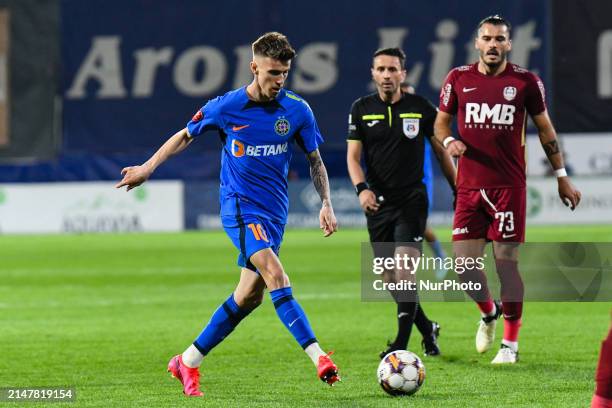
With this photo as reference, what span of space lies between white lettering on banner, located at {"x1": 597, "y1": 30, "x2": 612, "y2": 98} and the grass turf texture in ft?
31.6

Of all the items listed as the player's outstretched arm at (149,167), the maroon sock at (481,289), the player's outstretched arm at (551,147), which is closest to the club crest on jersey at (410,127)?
the player's outstretched arm at (551,147)

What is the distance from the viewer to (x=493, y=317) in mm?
7820

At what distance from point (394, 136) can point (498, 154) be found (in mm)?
804

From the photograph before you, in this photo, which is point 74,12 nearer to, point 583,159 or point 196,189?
point 196,189

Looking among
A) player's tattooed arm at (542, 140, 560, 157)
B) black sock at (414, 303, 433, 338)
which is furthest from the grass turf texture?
player's tattooed arm at (542, 140, 560, 157)

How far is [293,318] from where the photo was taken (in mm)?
6043

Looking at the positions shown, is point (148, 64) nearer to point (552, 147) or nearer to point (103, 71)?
point (103, 71)

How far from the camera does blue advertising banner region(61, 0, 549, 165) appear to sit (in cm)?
2469

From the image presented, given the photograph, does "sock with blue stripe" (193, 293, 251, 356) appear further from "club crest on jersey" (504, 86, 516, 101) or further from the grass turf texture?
"club crest on jersey" (504, 86, 516, 101)

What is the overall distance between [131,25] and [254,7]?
9.14 ft

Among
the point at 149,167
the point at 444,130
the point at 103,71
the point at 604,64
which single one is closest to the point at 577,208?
the point at 604,64

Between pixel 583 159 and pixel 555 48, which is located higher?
pixel 555 48

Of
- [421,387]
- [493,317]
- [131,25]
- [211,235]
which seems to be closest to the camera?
[421,387]

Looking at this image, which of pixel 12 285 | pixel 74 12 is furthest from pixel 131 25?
pixel 12 285
